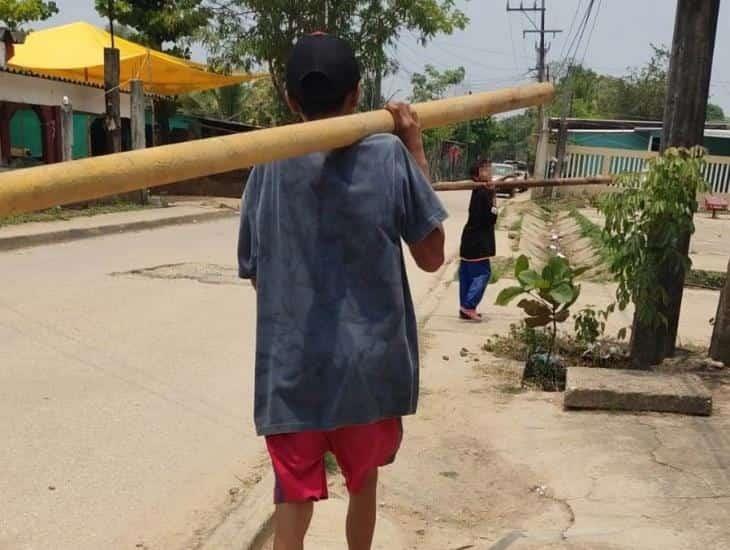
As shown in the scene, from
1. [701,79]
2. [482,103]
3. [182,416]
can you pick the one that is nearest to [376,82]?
[701,79]

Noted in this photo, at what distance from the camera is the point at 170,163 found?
1.54 m

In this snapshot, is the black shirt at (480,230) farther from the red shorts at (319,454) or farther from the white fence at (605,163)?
the white fence at (605,163)

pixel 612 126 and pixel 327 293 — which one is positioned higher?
pixel 612 126

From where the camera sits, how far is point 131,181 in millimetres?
1490

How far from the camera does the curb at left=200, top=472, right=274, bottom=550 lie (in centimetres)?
282

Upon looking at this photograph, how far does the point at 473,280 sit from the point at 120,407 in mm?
3872

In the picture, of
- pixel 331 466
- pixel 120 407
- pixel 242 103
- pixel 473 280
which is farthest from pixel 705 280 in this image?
pixel 242 103

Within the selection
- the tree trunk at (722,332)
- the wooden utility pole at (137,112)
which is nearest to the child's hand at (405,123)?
the tree trunk at (722,332)

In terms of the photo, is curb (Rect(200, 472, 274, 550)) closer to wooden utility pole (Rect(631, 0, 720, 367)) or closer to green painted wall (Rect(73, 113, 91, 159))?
wooden utility pole (Rect(631, 0, 720, 367))

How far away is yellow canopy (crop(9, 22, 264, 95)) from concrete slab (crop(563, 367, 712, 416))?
53.3 ft

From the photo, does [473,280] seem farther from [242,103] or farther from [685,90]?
[242,103]

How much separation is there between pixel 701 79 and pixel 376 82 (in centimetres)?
1640

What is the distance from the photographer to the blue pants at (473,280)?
7297 mm

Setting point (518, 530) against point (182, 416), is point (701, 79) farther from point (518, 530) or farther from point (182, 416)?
point (182, 416)
